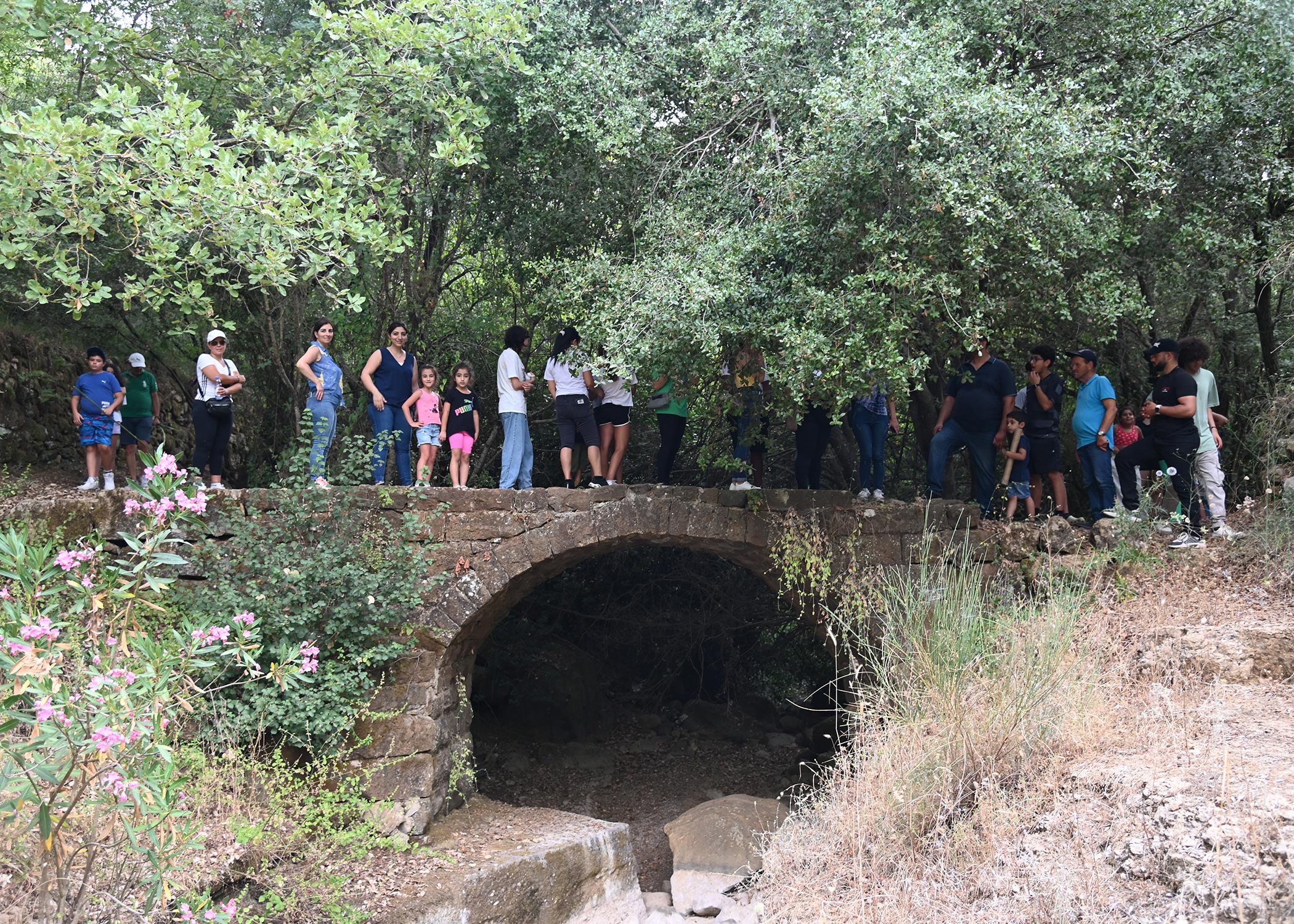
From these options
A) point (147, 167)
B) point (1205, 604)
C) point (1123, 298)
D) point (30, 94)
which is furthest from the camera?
point (30, 94)

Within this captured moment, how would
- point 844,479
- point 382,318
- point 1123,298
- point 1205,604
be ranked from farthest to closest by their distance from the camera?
point 844,479 → point 382,318 → point 1123,298 → point 1205,604

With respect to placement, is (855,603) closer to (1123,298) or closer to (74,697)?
(1123,298)

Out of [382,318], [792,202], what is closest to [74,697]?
[792,202]

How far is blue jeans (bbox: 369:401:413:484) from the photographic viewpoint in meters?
7.36

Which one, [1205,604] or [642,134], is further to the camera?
[642,134]

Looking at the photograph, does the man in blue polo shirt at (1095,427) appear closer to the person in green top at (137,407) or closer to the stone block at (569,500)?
the stone block at (569,500)

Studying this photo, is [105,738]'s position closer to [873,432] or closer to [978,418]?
[873,432]

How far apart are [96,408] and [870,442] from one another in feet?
19.8

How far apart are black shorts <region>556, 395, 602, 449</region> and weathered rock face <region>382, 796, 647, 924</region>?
299 cm

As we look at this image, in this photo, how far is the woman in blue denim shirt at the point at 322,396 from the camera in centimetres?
708

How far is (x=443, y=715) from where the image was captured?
7480 mm

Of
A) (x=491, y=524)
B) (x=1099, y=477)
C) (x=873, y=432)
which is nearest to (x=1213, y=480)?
(x=1099, y=477)

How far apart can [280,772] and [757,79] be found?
19.5ft

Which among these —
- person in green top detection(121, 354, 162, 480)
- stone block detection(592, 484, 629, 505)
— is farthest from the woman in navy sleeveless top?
person in green top detection(121, 354, 162, 480)
